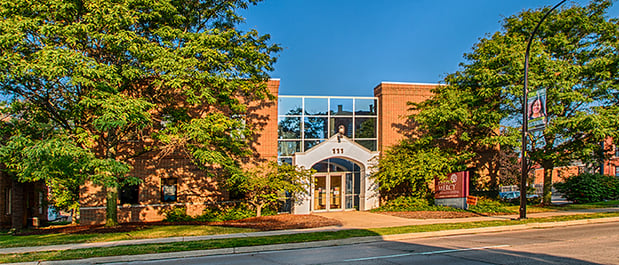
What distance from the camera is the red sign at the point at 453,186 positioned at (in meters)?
21.2

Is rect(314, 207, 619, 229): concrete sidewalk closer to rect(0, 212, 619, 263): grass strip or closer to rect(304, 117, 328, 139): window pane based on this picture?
rect(0, 212, 619, 263): grass strip

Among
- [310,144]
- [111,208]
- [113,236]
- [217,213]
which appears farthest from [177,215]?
[310,144]

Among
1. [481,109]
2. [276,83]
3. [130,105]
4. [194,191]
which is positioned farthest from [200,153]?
[481,109]

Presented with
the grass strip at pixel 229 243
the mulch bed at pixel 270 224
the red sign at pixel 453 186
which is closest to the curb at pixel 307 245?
the grass strip at pixel 229 243

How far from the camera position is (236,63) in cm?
1741

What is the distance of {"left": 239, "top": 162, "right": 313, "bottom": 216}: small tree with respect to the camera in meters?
20.5

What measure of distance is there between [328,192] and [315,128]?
11.6ft

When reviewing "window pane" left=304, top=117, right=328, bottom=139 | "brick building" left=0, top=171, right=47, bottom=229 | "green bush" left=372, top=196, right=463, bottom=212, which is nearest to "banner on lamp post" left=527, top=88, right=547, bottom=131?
"green bush" left=372, top=196, right=463, bottom=212

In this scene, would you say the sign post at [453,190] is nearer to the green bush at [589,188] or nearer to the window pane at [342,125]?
the window pane at [342,125]

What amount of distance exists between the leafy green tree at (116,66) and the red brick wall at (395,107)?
7.93 m

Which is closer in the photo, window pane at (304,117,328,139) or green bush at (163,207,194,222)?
green bush at (163,207,194,222)

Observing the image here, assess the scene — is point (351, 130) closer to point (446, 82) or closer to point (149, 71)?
point (446, 82)

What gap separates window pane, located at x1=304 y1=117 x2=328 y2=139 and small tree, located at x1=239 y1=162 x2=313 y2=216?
8.48 feet

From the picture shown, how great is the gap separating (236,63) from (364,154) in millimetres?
9309
